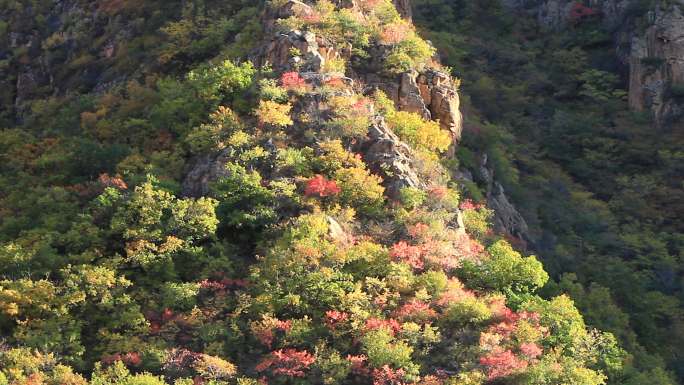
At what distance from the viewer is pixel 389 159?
3641 centimetres

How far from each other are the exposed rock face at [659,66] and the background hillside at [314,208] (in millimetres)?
141

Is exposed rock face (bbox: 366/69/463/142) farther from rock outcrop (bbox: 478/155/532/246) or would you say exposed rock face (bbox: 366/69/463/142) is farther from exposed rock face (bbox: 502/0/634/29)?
exposed rock face (bbox: 502/0/634/29)

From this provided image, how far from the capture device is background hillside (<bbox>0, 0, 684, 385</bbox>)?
2912 centimetres

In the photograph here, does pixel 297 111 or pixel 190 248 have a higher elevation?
pixel 297 111

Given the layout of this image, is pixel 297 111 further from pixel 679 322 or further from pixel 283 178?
pixel 679 322

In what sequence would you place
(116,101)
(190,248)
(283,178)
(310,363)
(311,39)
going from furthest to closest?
1. (116,101)
2. (311,39)
3. (283,178)
4. (190,248)
5. (310,363)

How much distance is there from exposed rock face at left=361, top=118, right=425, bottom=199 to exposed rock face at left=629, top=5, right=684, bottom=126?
86.6 feet

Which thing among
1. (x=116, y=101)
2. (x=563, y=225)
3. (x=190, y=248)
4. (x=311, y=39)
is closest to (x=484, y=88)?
(x=563, y=225)

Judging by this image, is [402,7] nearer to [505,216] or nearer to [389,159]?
[505,216]

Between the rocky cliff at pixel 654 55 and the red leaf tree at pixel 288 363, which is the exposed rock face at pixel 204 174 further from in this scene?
the rocky cliff at pixel 654 55

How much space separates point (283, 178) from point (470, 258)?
25.9ft

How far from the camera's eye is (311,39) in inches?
1628

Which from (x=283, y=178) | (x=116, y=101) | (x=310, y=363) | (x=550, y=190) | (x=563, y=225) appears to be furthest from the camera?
(x=550, y=190)

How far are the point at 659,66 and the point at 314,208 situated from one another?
33.2m
